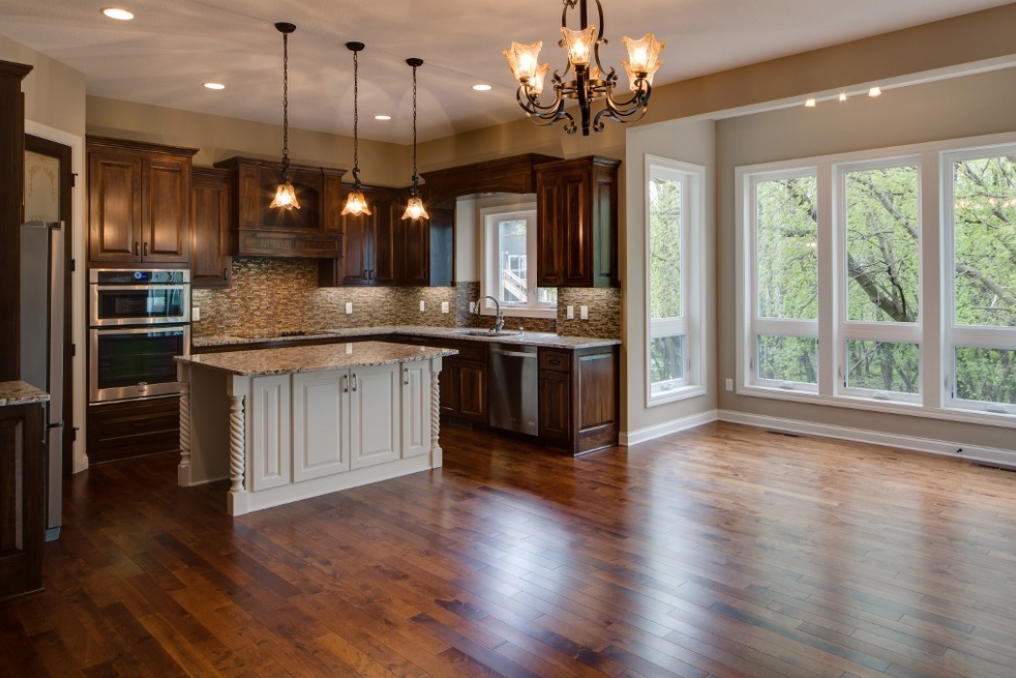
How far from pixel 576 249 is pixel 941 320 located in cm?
295

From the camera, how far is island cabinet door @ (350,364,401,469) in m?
4.86

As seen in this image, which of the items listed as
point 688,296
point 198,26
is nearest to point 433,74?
point 198,26

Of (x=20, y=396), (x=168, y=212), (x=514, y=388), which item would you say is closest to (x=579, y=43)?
(x=20, y=396)

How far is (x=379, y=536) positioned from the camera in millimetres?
3969

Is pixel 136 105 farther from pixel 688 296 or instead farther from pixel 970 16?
pixel 970 16

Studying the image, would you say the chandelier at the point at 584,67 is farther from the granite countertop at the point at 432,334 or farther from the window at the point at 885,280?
the window at the point at 885,280

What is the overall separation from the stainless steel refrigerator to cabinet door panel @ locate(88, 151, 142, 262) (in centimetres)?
174

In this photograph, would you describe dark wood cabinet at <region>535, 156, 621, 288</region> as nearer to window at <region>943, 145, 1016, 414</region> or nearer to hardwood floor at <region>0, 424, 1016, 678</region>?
hardwood floor at <region>0, 424, 1016, 678</region>

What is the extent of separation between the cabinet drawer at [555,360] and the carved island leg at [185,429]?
2.71 meters

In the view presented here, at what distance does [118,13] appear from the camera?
4.13 metres

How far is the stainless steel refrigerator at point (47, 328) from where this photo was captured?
368cm

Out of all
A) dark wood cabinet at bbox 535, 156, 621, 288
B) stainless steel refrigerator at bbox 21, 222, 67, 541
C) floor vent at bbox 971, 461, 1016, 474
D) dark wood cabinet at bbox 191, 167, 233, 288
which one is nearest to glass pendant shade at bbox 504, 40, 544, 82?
stainless steel refrigerator at bbox 21, 222, 67, 541

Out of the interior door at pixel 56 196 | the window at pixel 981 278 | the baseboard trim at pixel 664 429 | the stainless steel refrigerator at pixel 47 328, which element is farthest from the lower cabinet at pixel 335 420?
the window at pixel 981 278

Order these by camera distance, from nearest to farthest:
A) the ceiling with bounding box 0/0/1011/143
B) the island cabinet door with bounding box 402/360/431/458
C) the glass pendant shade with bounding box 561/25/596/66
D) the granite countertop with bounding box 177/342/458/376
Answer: the glass pendant shade with bounding box 561/25/596/66 < the ceiling with bounding box 0/0/1011/143 < the granite countertop with bounding box 177/342/458/376 < the island cabinet door with bounding box 402/360/431/458
